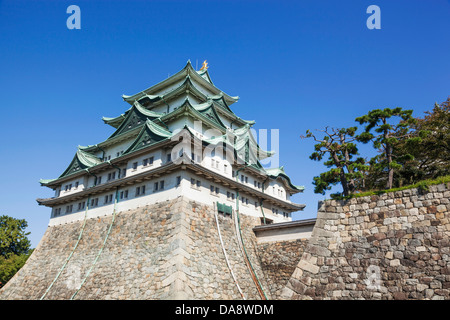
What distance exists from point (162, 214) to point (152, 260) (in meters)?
3.66

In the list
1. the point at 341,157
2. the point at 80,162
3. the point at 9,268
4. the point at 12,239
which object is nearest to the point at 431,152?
the point at 341,157

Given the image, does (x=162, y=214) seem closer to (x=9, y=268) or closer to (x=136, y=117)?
(x=136, y=117)

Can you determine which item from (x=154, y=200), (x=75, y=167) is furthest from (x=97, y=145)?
(x=154, y=200)

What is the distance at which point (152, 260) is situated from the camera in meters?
22.2

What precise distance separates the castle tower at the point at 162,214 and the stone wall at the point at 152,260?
9 cm

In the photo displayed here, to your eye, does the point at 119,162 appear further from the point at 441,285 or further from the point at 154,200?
the point at 441,285

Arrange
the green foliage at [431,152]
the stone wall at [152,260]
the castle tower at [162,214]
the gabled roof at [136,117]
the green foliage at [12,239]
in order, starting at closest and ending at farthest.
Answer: the stone wall at [152,260]
the castle tower at [162,214]
the green foliage at [431,152]
the gabled roof at [136,117]
the green foliage at [12,239]

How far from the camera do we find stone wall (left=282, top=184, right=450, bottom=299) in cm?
1060

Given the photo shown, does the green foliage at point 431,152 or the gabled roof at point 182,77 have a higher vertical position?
the gabled roof at point 182,77

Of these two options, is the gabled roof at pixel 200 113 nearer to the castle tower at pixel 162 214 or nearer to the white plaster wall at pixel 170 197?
the castle tower at pixel 162 214

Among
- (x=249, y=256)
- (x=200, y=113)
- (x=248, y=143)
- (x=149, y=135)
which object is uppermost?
(x=200, y=113)

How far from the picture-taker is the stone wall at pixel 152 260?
21.0 m

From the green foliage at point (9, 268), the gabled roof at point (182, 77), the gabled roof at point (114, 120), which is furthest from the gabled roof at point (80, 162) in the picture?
the green foliage at point (9, 268)
